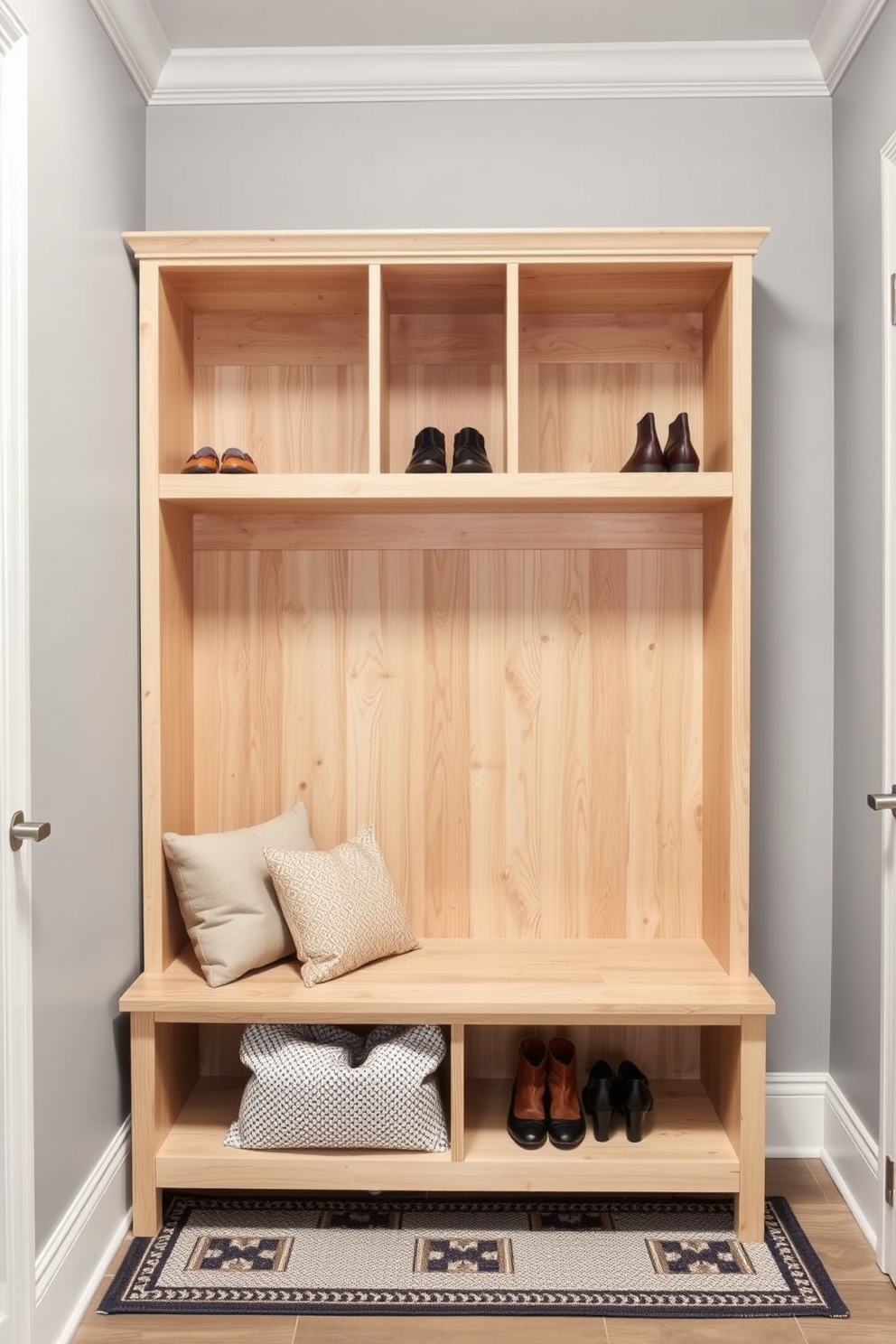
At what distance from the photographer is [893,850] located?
203cm

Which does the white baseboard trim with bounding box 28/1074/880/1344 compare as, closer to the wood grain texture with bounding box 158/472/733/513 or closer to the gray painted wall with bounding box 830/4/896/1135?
the gray painted wall with bounding box 830/4/896/1135

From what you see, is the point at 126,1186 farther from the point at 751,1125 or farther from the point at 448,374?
the point at 448,374

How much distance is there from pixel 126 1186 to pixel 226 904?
65 centimetres

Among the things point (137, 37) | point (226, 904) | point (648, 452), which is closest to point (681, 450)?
point (648, 452)

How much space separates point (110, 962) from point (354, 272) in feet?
5.34

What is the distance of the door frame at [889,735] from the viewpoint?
6.64ft

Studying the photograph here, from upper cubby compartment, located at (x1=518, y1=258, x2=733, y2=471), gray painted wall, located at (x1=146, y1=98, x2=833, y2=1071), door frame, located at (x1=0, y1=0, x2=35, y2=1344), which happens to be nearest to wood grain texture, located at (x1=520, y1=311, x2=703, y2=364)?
upper cubby compartment, located at (x1=518, y1=258, x2=733, y2=471)

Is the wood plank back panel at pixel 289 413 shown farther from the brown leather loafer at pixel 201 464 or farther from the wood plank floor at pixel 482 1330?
the wood plank floor at pixel 482 1330

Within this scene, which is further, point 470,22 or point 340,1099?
point 470,22

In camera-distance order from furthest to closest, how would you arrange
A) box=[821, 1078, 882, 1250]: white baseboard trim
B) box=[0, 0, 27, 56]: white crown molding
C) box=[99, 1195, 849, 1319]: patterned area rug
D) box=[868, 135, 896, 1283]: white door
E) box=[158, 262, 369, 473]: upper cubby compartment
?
box=[158, 262, 369, 473]: upper cubby compartment
box=[821, 1078, 882, 1250]: white baseboard trim
box=[868, 135, 896, 1283]: white door
box=[99, 1195, 849, 1319]: patterned area rug
box=[0, 0, 27, 56]: white crown molding

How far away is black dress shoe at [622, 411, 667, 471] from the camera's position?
2273 millimetres

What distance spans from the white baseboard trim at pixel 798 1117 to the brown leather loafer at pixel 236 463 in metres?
1.99

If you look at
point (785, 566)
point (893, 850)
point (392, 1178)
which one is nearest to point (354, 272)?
point (785, 566)

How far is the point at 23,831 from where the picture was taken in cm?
163
